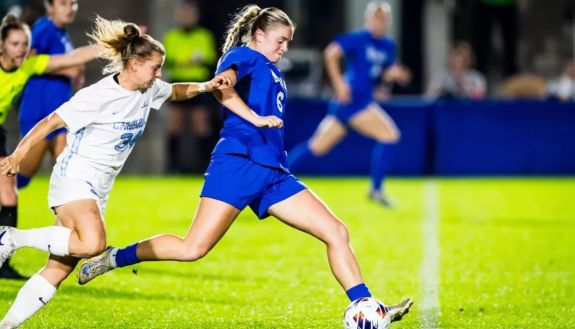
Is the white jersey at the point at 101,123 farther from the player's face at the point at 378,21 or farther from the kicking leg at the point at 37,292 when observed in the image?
the player's face at the point at 378,21

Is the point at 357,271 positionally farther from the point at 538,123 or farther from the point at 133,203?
the point at 538,123

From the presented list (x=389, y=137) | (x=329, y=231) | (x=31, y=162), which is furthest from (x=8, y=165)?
(x=389, y=137)

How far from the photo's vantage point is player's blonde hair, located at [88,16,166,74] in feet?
21.7

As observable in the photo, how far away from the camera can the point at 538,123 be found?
19.2 meters

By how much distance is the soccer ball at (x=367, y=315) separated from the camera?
6.42m

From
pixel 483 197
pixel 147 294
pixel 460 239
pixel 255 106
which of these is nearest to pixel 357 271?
pixel 255 106

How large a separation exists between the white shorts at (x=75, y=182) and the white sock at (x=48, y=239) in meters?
0.14

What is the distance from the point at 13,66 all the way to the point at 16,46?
0.21 meters

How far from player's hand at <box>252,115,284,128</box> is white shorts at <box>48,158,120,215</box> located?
0.82 m

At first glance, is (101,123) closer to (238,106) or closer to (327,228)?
(238,106)

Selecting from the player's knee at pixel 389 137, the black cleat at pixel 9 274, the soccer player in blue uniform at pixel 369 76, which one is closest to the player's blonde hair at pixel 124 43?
the black cleat at pixel 9 274

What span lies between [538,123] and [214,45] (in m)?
5.34

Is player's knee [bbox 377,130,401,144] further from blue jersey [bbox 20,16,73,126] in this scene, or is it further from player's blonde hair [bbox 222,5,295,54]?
player's blonde hair [bbox 222,5,295,54]

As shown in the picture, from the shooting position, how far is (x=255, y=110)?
22.3 feet
